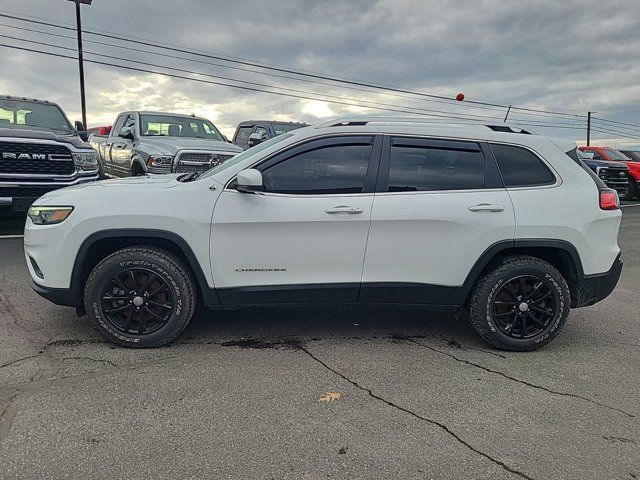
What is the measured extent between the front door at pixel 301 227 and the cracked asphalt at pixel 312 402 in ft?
1.65

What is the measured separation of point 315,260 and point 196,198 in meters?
1.02

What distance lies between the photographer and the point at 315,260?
396 cm

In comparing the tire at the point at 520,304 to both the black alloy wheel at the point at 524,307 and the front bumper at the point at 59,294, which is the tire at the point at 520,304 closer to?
the black alloy wheel at the point at 524,307

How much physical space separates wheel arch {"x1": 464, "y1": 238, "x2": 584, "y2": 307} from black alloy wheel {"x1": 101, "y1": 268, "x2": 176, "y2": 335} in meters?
2.39

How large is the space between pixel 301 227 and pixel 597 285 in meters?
2.49

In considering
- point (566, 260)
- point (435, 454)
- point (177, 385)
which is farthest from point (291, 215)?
point (566, 260)

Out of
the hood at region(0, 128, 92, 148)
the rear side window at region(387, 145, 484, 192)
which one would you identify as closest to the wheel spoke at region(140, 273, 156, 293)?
the rear side window at region(387, 145, 484, 192)

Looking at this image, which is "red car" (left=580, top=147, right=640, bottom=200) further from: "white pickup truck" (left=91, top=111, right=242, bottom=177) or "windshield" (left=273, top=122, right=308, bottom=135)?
"white pickup truck" (left=91, top=111, right=242, bottom=177)

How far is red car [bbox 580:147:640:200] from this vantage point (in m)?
19.6

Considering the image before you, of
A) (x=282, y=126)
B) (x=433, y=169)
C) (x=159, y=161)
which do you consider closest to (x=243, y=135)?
(x=282, y=126)

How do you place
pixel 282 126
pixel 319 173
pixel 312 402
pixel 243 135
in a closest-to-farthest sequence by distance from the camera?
pixel 312 402 → pixel 319 173 → pixel 282 126 → pixel 243 135

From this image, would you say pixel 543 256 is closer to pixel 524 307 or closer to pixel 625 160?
pixel 524 307

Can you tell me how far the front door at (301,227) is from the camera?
3.87 metres

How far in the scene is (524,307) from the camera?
4.13 meters
